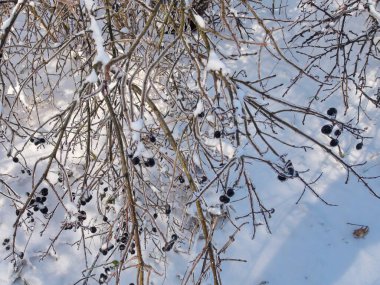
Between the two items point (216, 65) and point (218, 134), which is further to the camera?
point (218, 134)

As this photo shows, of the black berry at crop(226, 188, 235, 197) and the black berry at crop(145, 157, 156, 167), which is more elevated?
the black berry at crop(145, 157, 156, 167)

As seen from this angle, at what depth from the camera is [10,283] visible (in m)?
3.63

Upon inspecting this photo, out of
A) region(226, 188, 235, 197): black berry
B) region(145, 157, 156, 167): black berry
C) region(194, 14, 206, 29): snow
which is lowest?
region(226, 188, 235, 197): black berry

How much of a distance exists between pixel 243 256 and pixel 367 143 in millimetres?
1643

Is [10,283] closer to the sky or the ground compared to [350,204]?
closer to the ground

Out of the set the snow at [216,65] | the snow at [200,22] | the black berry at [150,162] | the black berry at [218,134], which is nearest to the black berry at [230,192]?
the black berry at [218,134]

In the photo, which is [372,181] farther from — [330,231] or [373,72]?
[373,72]

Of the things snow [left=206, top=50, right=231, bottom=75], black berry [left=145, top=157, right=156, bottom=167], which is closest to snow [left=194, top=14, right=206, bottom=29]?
snow [left=206, top=50, right=231, bottom=75]

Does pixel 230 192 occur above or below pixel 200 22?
below

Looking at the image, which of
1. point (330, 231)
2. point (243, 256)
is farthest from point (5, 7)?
point (330, 231)

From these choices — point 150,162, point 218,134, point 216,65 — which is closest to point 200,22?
point 216,65

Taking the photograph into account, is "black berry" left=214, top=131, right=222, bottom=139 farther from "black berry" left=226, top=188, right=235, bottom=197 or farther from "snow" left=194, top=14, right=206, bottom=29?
"snow" left=194, top=14, right=206, bottom=29

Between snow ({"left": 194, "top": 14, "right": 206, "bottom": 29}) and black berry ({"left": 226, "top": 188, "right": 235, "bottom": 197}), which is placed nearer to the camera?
snow ({"left": 194, "top": 14, "right": 206, "bottom": 29})

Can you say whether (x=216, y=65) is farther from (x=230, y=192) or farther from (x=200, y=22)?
(x=230, y=192)
